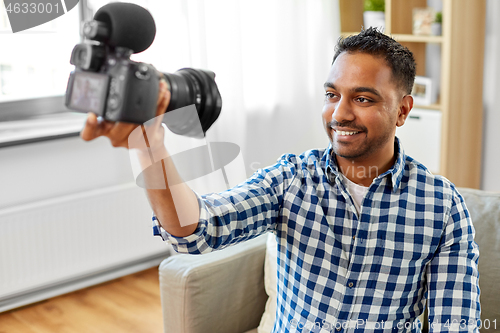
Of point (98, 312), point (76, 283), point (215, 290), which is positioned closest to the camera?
point (215, 290)

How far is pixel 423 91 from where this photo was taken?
8.70 ft

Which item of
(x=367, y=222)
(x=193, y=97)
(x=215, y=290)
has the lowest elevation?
(x=215, y=290)

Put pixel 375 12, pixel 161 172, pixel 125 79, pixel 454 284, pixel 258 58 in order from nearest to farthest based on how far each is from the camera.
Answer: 1. pixel 125 79
2. pixel 161 172
3. pixel 454 284
4. pixel 258 58
5. pixel 375 12

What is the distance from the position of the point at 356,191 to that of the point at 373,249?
128mm

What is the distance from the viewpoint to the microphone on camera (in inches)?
24.7

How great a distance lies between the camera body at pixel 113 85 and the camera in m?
0.59

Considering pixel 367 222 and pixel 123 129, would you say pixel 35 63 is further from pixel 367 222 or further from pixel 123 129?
pixel 123 129

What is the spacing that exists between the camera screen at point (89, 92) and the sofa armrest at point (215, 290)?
790 millimetres

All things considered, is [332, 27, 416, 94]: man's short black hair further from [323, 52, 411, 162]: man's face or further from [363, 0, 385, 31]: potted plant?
[363, 0, 385, 31]: potted plant

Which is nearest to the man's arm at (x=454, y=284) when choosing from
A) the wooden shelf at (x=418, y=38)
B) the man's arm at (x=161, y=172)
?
the man's arm at (x=161, y=172)

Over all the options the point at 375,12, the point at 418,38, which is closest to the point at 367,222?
the point at 418,38

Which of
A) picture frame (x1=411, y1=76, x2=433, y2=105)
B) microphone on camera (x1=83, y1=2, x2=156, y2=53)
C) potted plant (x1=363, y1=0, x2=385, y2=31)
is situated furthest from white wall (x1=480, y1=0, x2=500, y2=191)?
microphone on camera (x1=83, y1=2, x2=156, y2=53)

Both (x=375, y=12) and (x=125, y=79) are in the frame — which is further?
(x=375, y=12)

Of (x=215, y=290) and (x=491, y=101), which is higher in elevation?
(x=491, y=101)
